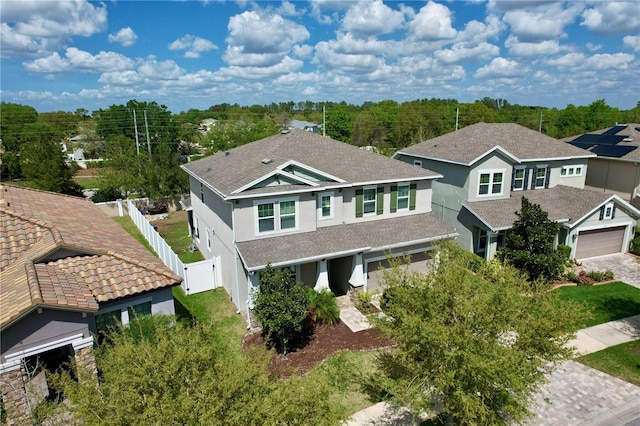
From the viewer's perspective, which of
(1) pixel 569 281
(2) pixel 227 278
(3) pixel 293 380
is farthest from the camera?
(1) pixel 569 281

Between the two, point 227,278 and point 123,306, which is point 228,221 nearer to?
point 227,278

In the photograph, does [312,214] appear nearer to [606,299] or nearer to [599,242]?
[606,299]

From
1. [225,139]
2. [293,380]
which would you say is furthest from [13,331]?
[225,139]

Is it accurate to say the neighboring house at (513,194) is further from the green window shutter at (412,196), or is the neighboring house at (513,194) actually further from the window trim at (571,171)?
the green window shutter at (412,196)

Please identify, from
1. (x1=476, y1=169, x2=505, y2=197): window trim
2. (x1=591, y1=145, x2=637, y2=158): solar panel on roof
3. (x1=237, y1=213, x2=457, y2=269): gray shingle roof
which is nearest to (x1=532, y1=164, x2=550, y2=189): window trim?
(x1=476, y1=169, x2=505, y2=197): window trim

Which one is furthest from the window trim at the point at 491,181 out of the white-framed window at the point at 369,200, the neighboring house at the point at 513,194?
the white-framed window at the point at 369,200

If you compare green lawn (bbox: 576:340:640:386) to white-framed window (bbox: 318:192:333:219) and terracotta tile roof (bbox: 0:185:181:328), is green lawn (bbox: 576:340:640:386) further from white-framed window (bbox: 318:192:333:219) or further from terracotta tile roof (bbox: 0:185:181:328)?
terracotta tile roof (bbox: 0:185:181:328)
